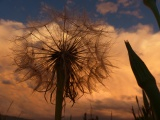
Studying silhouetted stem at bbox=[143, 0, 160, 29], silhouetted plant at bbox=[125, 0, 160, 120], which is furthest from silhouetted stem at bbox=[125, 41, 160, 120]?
silhouetted stem at bbox=[143, 0, 160, 29]

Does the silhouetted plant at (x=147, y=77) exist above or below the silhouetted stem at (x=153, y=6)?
below

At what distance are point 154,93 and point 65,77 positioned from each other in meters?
8.96

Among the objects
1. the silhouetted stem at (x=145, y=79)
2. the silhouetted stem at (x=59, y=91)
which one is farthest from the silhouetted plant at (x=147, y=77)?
the silhouetted stem at (x=59, y=91)

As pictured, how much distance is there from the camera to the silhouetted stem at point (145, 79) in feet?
5.90

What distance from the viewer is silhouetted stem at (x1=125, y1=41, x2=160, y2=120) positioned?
1798mm

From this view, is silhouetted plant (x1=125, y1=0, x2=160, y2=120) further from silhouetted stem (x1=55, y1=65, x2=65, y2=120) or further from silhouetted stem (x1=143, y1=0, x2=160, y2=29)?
silhouetted stem (x1=55, y1=65, x2=65, y2=120)

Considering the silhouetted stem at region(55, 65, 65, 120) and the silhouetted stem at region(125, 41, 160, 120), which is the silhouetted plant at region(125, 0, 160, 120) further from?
the silhouetted stem at region(55, 65, 65, 120)

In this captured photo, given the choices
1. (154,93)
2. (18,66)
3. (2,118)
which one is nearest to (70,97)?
(18,66)

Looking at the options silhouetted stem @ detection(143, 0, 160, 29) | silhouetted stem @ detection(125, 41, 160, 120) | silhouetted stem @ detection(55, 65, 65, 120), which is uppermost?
silhouetted stem @ detection(55, 65, 65, 120)

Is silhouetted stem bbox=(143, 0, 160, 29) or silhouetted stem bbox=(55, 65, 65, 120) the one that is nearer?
silhouetted stem bbox=(143, 0, 160, 29)

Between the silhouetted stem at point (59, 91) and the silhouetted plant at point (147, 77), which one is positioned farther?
the silhouetted stem at point (59, 91)

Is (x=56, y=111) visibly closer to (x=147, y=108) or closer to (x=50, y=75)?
(x=50, y=75)

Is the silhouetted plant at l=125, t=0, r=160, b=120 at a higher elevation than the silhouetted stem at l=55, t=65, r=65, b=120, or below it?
below

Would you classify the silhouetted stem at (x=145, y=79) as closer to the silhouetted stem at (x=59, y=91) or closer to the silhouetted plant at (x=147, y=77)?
the silhouetted plant at (x=147, y=77)
